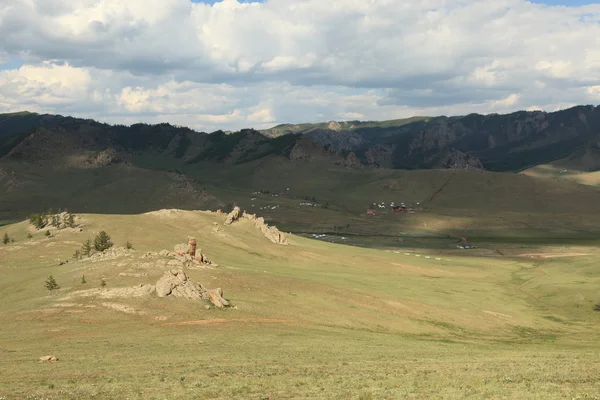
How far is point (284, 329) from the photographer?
6072 cm

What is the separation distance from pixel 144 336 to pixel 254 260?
5784cm

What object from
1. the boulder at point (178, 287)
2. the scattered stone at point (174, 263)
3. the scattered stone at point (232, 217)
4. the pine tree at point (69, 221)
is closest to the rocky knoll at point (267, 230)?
the scattered stone at point (232, 217)

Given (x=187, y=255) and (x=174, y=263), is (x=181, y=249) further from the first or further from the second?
(x=174, y=263)

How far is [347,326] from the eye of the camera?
220 ft

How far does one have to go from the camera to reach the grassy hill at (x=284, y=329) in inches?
1436

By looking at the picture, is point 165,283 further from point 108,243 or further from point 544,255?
point 544,255

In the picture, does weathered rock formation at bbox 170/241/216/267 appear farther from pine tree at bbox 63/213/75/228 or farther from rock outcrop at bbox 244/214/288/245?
rock outcrop at bbox 244/214/288/245

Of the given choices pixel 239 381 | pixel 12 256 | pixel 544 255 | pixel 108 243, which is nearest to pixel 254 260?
pixel 108 243

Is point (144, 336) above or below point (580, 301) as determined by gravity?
above

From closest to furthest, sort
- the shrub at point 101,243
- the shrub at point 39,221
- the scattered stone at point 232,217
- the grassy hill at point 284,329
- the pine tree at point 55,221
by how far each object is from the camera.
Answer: the grassy hill at point 284,329 → the shrub at point 101,243 → the pine tree at point 55,221 → the shrub at point 39,221 → the scattered stone at point 232,217

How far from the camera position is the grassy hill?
3647cm

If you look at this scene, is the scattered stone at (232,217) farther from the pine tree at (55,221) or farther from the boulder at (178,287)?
the boulder at (178,287)

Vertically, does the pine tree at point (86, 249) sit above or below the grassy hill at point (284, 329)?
above

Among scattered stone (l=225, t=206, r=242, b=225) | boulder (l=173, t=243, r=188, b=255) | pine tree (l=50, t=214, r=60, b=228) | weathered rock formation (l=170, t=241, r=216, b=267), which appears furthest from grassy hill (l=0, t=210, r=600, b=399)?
scattered stone (l=225, t=206, r=242, b=225)
